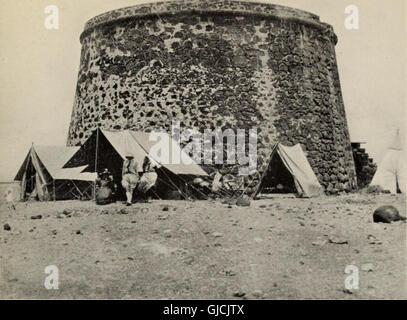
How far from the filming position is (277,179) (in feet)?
50.5

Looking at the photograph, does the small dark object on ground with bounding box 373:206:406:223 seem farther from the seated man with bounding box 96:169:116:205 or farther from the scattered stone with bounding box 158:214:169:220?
the seated man with bounding box 96:169:116:205

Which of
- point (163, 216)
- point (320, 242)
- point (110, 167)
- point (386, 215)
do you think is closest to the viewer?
point (320, 242)

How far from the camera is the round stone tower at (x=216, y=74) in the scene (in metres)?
15.4

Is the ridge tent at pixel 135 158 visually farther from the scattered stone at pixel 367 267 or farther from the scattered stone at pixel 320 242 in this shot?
the scattered stone at pixel 367 267

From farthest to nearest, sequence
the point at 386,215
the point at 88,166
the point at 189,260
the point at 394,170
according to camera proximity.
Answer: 1. the point at 394,170
2. the point at 88,166
3. the point at 386,215
4. the point at 189,260

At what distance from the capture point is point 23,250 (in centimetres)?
897

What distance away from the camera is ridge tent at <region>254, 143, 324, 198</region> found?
14.6 meters

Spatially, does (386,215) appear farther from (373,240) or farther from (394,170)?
(394,170)

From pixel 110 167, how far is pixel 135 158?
796 millimetres

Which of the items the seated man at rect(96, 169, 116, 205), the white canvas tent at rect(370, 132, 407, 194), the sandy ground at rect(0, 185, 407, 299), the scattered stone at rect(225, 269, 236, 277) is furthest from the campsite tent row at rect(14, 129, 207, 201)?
the scattered stone at rect(225, 269, 236, 277)

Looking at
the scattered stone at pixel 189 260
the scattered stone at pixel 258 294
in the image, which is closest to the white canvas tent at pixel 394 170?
the scattered stone at pixel 189 260

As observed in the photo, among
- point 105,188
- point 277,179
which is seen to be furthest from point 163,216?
point 277,179

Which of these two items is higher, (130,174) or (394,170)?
(130,174)

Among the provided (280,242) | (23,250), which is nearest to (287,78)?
(280,242)
